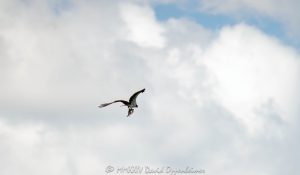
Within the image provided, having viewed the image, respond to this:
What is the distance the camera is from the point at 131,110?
4878cm

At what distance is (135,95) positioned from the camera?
46.1m

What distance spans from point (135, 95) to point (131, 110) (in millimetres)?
3227
